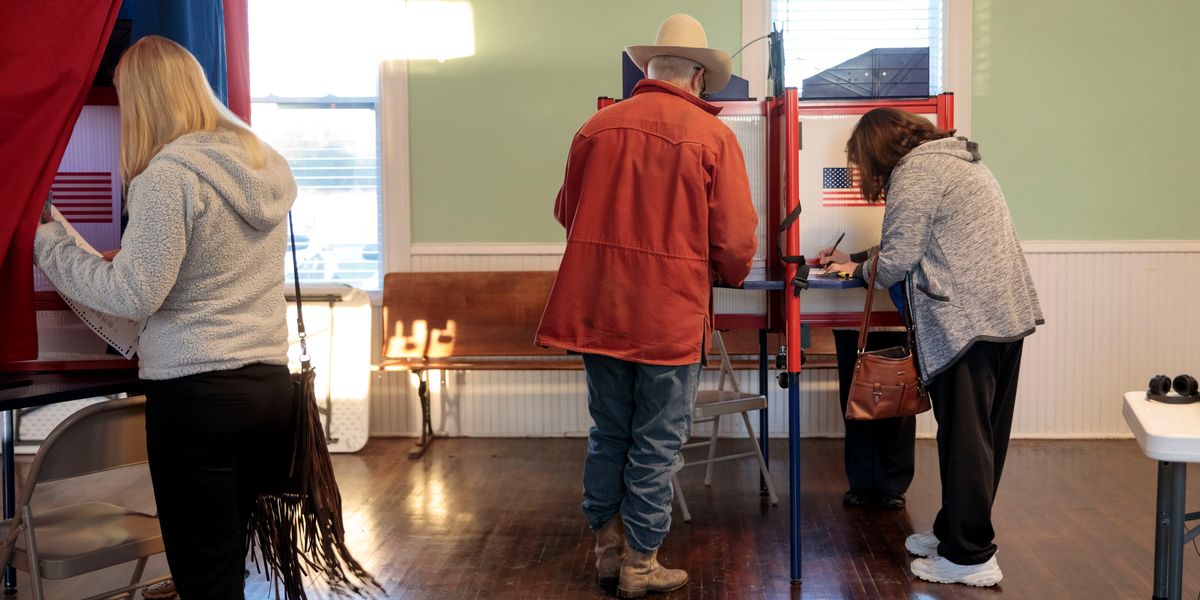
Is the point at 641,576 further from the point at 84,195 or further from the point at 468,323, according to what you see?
the point at 468,323

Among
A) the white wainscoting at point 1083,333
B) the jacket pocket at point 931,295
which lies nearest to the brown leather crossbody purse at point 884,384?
the jacket pocket at point 931,295

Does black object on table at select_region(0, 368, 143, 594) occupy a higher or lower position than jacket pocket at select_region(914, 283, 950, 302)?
lower

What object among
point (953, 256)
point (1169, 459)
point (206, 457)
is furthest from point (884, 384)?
point (206, 457)

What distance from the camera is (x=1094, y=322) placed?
213 inches

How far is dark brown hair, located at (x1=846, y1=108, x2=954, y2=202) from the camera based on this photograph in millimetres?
3361

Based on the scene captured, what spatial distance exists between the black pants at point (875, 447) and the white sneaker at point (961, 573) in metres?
0.84

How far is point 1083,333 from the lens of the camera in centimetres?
540

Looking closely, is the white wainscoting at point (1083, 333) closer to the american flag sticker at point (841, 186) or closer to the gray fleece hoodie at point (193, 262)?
the american flag sticker at point (841, 186)

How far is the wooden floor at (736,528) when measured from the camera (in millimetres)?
3314

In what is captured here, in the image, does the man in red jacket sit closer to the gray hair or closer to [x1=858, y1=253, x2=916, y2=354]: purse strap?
the gray hair

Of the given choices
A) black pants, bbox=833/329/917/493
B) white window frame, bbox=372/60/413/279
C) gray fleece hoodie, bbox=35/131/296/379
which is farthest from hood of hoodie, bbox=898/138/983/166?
white window frame, bbox=372/60/413/279

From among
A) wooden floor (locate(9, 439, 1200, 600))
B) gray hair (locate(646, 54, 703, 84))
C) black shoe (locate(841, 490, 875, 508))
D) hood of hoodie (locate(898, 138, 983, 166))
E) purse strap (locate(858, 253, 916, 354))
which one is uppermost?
gray hair (locate(646, 54, 703, 84))

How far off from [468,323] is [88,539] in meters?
2.93

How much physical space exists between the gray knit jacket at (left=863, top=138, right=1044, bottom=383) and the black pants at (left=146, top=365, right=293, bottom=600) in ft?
6.44
